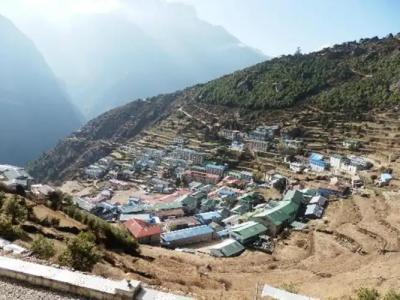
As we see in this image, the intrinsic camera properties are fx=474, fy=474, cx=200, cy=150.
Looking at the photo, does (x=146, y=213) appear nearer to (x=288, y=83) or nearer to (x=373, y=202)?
(x=373, y=202)

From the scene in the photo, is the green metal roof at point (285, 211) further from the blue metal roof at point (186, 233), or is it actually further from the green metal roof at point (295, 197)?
the blue metal roof at point (186, 233)

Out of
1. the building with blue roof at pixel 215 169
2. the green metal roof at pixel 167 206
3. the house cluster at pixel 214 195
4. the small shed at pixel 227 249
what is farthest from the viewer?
the building with blue roof at pixel 215 169

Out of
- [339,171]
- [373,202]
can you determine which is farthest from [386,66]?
[373,202]

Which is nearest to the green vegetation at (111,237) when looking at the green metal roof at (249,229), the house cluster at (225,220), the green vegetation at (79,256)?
the house cluster at (225,220)

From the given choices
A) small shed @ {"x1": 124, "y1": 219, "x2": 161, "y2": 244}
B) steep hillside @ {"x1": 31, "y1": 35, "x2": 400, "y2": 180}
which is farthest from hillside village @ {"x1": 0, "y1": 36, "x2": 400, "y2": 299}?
steep hillside @ {"x1": 31, "y1": 35, "x2": 400, "y2": 180}

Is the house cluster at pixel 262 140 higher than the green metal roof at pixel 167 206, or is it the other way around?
the house cluster at pixel 262 140

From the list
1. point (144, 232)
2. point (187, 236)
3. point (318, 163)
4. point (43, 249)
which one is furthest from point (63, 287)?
point (318, 163)

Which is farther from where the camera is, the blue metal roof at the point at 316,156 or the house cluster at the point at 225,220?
the blue metal roof at the point at 316,156
